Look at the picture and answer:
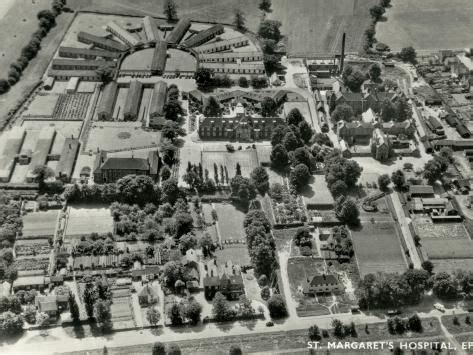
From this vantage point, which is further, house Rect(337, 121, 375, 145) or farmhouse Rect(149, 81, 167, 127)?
farmhouse Rect(149, 81, 167, 127)

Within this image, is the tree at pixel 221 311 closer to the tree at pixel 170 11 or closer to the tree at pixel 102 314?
the tree at pixel 102 314

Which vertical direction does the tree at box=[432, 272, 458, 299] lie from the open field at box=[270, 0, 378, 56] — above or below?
below

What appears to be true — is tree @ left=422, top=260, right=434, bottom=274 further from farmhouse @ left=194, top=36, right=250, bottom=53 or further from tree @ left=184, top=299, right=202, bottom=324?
farmhouse @ left=194, top=36, right=250, bottom=53

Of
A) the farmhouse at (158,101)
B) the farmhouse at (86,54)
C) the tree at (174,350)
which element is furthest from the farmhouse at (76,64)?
the tree at (174,350)

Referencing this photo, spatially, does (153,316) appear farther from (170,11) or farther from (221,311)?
(170,11)

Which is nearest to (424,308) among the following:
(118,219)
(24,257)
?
(118,219)

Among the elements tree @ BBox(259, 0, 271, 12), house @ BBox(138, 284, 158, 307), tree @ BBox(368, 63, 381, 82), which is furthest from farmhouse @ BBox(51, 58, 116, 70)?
house @ BBox(138, 284, 158, 307)
